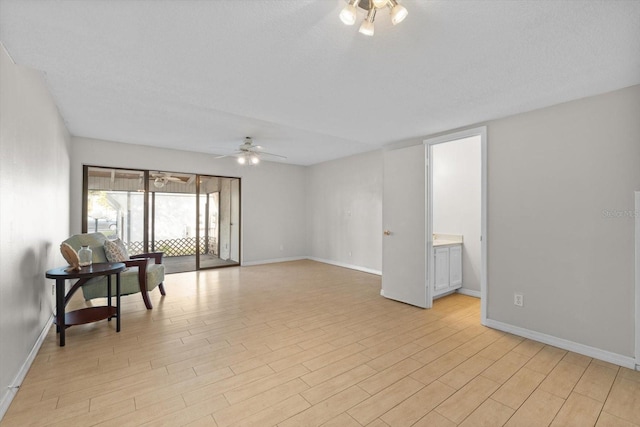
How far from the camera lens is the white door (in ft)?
12.2

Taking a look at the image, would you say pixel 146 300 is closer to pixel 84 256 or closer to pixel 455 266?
pixel 84 256

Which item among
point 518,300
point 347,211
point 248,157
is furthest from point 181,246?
point 518,300

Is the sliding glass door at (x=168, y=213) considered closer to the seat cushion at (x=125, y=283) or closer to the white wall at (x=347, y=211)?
the seat cushion at (x=125, y=283)

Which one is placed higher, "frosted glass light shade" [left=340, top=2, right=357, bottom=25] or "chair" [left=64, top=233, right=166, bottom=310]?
"frosted glass light shade" [left=340, top=2, right=357, bottom=25]

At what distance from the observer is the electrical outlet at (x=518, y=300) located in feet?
9.48

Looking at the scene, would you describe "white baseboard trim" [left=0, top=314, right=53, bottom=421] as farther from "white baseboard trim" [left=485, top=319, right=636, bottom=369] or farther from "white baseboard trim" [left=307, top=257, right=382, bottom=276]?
"white baseboard trim" [left=307, top=257, right=382, bottom=276]

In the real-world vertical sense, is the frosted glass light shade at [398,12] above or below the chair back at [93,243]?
above

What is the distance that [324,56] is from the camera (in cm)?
197

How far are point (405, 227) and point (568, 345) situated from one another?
6.54 ft

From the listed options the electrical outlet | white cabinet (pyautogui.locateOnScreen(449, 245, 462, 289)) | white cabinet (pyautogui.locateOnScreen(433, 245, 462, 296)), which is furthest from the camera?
white cabinet (pyautogui.locateOnScreen(449, 245, 462, 289))

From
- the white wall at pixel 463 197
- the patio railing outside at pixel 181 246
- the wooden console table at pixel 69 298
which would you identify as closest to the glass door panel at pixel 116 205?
the patio railing outside at pixel 181 246

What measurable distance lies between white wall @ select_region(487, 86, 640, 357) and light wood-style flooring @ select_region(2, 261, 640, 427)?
349 mm

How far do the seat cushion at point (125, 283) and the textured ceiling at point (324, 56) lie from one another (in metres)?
2.00

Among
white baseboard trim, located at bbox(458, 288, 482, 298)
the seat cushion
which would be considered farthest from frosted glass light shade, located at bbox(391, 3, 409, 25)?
white baseboard trim, located at bbox(458, 288, 482, 298)
